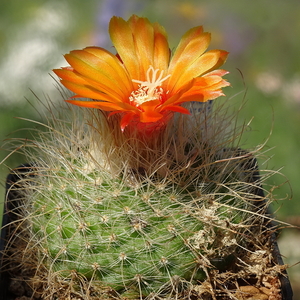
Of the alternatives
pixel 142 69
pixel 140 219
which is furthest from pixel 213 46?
pixel 140 219

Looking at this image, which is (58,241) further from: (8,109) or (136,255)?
(8,109)

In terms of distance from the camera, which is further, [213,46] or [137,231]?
[213,46]

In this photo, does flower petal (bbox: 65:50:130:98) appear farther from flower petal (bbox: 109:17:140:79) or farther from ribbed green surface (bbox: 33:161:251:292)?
ribbed green surface (bbox: 33:161:251:292)

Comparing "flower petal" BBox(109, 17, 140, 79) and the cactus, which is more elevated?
"flower petal" BBox(109, 17, 140, 79)

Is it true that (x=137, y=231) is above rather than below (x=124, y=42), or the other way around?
below

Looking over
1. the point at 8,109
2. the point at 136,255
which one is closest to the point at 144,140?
the point at 136,255

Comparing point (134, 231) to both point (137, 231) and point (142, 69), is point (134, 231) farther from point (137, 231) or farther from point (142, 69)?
point (142, 69)

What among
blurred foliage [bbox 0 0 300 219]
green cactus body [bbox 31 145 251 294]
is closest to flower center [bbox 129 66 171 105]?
green cactus body [bbox 31 145 251 294]
